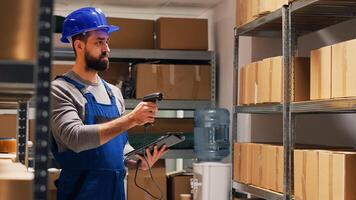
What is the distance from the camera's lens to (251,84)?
3.67 m

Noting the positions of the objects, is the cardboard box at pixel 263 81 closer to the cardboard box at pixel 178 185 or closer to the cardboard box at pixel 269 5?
the cardboard box at pixel 269 5

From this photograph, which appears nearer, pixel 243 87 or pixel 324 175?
pixel 324 175

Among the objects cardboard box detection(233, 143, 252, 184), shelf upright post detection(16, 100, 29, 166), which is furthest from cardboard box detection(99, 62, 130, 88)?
shelf upright post detection(16, 100, 29, 166)

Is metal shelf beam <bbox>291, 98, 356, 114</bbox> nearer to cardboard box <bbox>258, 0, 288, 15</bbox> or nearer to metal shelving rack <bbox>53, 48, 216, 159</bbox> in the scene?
cardboard box <bbox>258, 0, 288, 15</bbox>

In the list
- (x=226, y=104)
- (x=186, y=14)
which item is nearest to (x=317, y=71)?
(x=226, y=104)

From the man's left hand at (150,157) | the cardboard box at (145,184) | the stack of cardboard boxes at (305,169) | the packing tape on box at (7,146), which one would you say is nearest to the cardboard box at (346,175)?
the stack of cardboard boxes at (305,169)

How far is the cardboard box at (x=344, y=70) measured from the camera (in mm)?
2441

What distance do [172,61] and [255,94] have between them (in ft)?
6.03

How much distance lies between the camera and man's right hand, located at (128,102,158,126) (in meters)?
2.53

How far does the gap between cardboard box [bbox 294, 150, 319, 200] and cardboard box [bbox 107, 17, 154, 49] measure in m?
2.52

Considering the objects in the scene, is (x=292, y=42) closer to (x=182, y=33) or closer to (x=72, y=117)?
(x=72, y=117)

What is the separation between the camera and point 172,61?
5320 millimetres

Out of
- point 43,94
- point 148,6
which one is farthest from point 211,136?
point 43,94

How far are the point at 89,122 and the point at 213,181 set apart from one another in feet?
5.42
